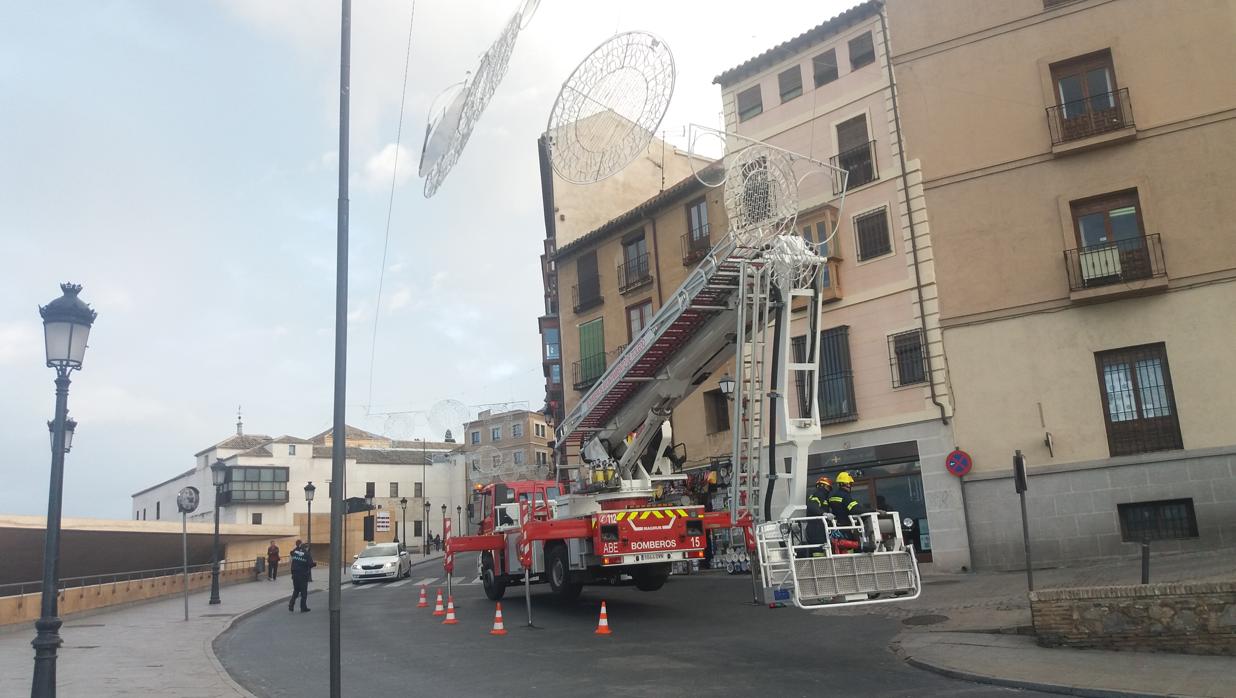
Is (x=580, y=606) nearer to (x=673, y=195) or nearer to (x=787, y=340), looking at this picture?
(x=787, y=340)

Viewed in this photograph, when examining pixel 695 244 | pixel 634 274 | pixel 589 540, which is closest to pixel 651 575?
pixel 589 540

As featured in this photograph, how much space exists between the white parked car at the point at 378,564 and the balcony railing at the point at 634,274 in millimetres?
12349

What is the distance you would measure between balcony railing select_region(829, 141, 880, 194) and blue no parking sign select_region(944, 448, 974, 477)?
24.1ft

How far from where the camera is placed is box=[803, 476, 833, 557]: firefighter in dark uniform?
10438 millimetres

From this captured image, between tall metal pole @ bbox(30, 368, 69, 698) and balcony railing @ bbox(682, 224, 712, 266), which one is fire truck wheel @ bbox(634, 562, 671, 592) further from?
balcony railing @ bbox(682, 224, 712, 266)

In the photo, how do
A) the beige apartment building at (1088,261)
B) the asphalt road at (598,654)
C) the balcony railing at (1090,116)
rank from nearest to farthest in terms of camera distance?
the asphalt road at (598,654) < the beige apartment building at (1088,261) < the balcony railing at (1090,116)

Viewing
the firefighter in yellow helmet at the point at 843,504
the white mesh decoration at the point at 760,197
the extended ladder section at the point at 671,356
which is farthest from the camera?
the extended ladder section at the point at 671,356

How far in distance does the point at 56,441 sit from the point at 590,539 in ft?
26.6

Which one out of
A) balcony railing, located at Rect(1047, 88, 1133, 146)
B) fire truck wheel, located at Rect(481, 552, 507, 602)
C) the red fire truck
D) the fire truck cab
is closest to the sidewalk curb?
the red fire truck

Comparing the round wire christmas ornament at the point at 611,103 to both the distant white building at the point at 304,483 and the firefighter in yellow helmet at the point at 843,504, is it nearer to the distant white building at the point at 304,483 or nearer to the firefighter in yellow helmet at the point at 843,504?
the firefighter in yellow helmet at the point at 843,504

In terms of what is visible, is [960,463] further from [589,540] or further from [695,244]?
[695,244]

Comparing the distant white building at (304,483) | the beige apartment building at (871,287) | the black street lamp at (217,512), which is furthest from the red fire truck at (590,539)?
the distant white building at (304,483)

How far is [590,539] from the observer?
1448cm

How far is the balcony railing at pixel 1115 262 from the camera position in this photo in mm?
19344
